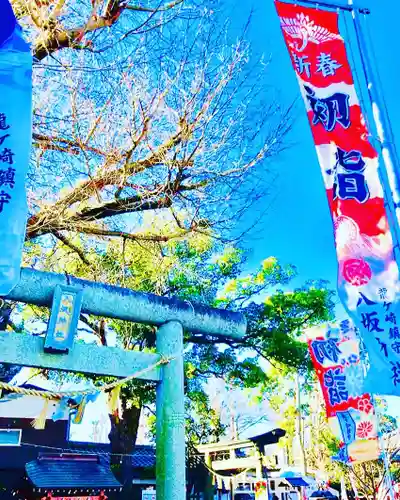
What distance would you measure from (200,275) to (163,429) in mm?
9894

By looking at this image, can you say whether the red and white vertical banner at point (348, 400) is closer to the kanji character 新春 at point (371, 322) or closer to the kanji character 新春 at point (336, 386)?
the kanji character 新春 at point (336, 386)

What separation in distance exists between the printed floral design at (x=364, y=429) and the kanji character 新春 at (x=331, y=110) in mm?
7539

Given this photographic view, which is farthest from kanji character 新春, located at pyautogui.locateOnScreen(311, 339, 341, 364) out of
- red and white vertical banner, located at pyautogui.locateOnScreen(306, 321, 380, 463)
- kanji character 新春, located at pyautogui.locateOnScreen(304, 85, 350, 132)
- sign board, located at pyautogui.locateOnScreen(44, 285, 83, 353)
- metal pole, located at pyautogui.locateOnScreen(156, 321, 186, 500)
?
sign board, located at pyautogui.locateOnScreen(44, 285, 83, 353)

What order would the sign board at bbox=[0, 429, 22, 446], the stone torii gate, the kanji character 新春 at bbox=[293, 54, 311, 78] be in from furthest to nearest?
the sign board at bbox=[0, 429, 22, 446]
the kanji character 新春 at bbox=[293, 54, 311, 78]
the stone torii gate

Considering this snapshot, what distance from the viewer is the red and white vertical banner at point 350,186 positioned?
509 centimetres

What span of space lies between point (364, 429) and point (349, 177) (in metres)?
7.26

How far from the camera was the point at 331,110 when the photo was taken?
20.1ft

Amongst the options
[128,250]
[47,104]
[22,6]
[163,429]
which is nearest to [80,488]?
[128,250]

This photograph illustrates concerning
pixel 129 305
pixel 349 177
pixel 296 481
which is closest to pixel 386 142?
pixel 349 177

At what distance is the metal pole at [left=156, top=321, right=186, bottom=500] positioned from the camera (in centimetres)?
500

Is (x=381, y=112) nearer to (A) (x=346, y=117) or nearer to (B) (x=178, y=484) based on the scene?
(A) (x=346, y=117)

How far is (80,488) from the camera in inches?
628

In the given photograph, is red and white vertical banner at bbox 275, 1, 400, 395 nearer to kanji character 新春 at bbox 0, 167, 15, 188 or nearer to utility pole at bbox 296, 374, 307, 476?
kanji character 新春 at bbox 0, 167, 15, 188

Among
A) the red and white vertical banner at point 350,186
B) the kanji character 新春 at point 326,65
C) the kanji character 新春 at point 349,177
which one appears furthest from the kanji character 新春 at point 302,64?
the kanji character 新春 at point 349,177
